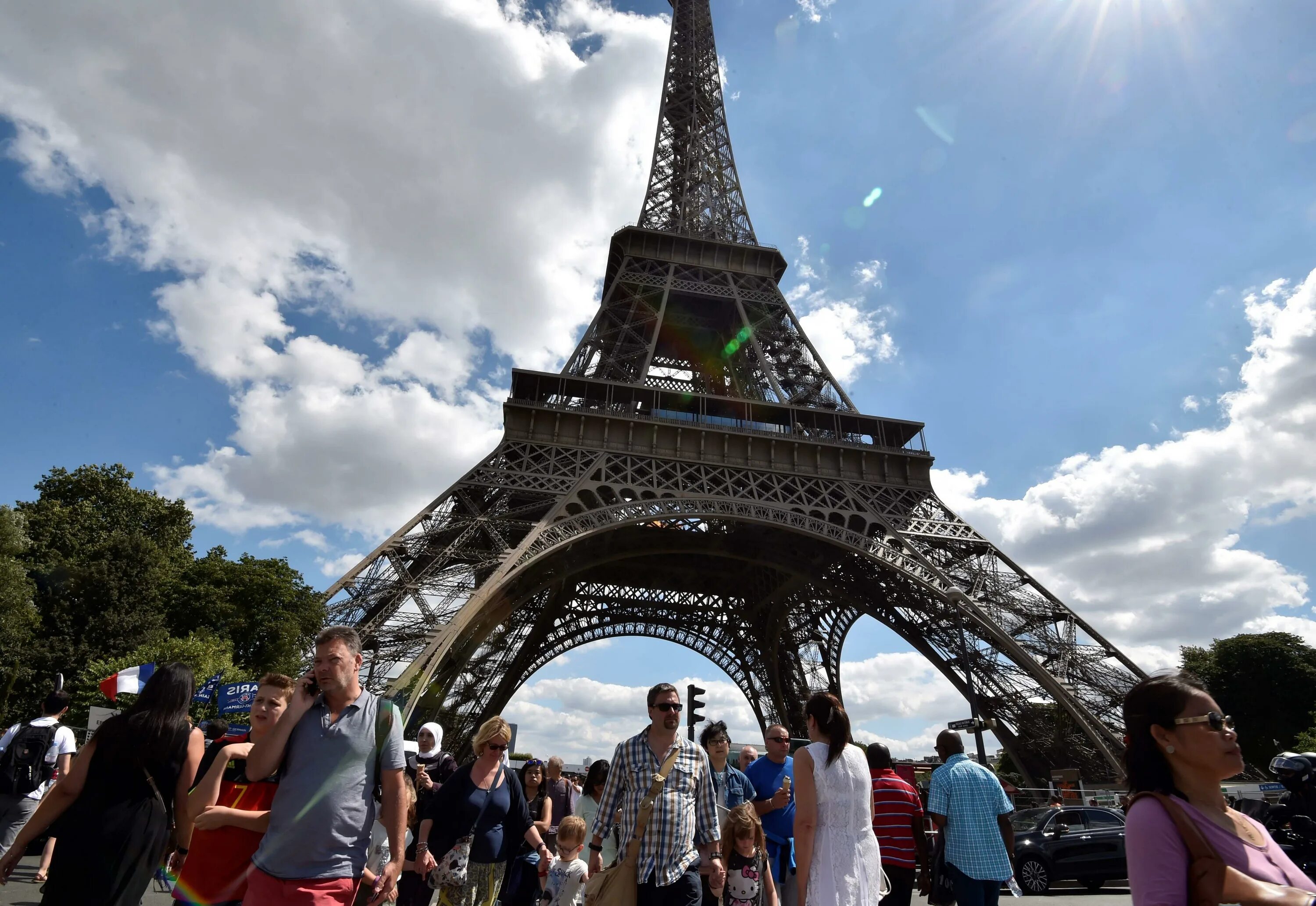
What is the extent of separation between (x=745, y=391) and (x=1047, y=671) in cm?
1496

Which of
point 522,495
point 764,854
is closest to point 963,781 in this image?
point 764,854

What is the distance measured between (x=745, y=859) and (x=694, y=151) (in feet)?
125

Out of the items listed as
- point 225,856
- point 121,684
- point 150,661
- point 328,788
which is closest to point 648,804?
point 328,788

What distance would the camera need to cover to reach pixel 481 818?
4.86m

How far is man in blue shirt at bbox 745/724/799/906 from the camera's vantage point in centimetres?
561

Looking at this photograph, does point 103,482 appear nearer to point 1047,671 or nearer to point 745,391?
point 745,391

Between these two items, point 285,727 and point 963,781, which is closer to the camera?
point 285,727

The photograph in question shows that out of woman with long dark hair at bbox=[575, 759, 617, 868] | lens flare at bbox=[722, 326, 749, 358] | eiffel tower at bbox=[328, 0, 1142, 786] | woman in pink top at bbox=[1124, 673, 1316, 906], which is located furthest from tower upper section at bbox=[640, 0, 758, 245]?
woman in pink top at bbox=[1124, 673, 1316, 906]

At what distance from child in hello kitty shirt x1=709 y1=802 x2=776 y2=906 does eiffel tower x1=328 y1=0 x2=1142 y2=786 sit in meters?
12.4

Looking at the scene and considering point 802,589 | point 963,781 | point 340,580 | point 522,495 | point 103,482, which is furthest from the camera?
point 103,482

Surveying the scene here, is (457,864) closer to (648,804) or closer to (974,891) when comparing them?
(648,804)

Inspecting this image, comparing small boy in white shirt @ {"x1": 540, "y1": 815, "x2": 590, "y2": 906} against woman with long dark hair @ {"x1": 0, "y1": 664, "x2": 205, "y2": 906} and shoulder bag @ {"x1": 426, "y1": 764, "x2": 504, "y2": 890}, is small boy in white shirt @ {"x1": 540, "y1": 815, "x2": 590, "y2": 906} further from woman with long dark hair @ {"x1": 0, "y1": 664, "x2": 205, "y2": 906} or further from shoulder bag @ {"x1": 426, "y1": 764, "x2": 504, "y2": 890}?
woman with long dark hair @ {"x1": 0, "y1": 664, "x2": 205, "y2": 906}

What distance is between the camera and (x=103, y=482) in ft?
113

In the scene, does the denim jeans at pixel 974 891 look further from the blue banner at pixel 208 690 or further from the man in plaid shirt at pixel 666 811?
the blue banner at pixel 208 690
